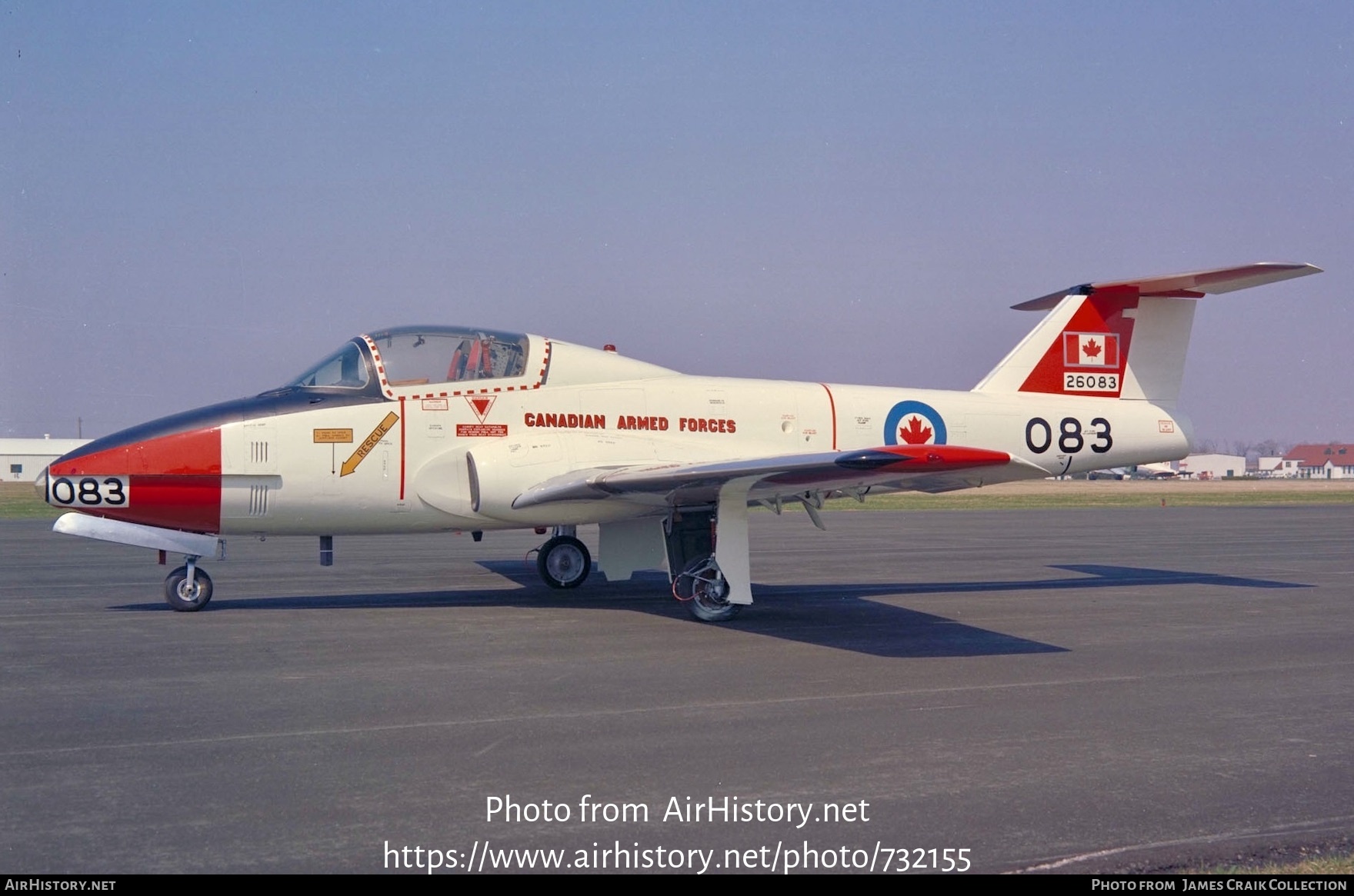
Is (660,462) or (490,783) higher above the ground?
(660,462)

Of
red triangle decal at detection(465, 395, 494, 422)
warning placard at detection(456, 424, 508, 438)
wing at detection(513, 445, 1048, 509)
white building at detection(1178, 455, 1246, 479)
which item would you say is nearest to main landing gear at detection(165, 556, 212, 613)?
warning placard at detection(456, 424, 508, 438)

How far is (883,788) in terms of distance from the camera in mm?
5457

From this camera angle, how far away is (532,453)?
11.9 m

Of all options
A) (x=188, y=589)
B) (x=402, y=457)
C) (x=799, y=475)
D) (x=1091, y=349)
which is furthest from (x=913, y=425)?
(x=188, y=589)

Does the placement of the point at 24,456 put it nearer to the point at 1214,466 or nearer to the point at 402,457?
the point at 402,457

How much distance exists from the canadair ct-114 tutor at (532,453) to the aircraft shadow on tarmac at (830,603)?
52 centimetres

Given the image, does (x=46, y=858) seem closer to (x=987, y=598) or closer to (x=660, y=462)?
(x=660, y=462)

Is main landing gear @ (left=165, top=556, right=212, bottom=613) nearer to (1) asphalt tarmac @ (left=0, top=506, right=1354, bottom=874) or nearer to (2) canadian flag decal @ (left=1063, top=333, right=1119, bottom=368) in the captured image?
→ (1) asphalt tarmac @ (left=0, top=506, right=1354, bottom=874)

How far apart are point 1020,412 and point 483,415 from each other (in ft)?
21.8

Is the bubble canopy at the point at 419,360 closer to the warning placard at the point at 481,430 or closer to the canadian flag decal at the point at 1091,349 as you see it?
the warning placard at the point at 481,430

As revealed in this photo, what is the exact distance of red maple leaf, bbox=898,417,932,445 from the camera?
13.4 metres

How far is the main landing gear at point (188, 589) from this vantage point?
37.7 ft

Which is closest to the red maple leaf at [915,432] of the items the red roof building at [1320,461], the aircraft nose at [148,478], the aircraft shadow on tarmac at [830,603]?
the aircraft shadow on tarmac at [830,603]
